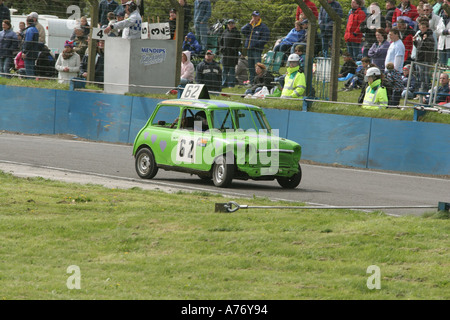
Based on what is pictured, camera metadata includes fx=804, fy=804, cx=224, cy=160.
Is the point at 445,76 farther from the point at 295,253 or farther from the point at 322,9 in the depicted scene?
the point at 295,253

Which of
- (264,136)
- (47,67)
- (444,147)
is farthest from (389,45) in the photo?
(47,67)

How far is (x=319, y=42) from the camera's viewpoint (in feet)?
65.6

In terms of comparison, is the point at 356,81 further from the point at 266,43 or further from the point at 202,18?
the point at 202,18

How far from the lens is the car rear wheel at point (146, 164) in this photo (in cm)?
1463

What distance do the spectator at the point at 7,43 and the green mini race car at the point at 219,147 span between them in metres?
10.5

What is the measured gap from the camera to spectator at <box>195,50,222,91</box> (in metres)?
21.1

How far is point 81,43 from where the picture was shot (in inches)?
942

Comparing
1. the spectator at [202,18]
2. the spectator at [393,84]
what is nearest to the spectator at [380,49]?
the spectator at [393,84]

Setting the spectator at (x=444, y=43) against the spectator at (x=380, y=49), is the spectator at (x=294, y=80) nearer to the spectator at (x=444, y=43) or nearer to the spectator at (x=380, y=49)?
the spectator at (x=380, y=49)

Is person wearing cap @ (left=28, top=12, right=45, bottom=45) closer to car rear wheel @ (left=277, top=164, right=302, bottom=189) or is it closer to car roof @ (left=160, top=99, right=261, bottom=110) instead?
car roof @ (left=160, top=99, right=261, bottom=110)

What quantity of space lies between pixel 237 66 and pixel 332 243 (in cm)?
1384

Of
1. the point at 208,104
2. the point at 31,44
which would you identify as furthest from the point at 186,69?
the point at 208,104

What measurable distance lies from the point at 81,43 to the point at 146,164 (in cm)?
1022

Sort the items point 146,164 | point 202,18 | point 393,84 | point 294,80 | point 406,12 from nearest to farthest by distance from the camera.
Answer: point 146,164
point 393,84
point 294,80
point 406,12
point 202,18
